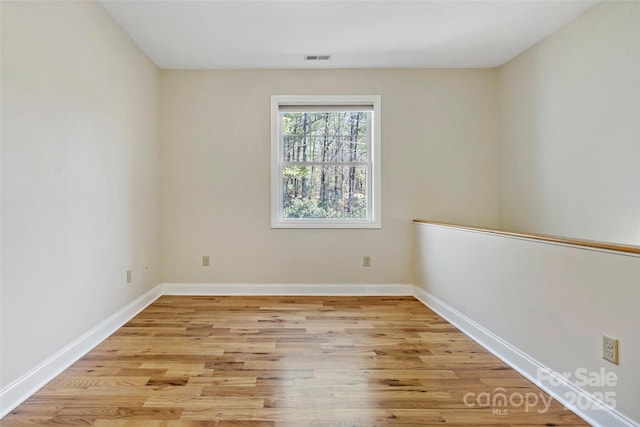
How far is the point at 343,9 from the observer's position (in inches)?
96.3

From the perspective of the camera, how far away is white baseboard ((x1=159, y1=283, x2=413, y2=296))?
11.5 ft

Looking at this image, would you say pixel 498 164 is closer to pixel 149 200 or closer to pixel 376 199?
pixel 376 199

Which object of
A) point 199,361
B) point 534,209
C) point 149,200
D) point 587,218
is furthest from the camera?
point 149,200

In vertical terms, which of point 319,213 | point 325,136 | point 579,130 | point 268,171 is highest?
point 325,136

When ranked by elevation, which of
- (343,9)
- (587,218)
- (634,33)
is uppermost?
(343,9)

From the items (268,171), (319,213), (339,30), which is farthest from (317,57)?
(319,213)

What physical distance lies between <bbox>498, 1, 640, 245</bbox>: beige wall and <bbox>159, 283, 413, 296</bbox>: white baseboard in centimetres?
143

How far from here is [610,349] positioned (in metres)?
1.42

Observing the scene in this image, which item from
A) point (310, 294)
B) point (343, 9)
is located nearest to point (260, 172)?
point (310, 294)

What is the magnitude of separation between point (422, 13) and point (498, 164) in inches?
72.2

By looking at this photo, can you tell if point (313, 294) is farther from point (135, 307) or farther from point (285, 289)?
point (135, 307)

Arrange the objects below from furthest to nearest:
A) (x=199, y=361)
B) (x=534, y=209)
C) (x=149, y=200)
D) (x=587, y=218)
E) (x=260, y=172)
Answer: (x=260, y=172) → (x=149, y=200) → (x=534, y=209) → (x=587, y=218) → (x=199, y=361)

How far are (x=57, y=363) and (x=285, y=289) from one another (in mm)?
2007

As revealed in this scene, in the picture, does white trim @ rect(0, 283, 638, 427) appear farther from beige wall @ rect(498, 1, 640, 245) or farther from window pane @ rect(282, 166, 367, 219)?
beige wall @ rect(498, 1, 640, 245)
